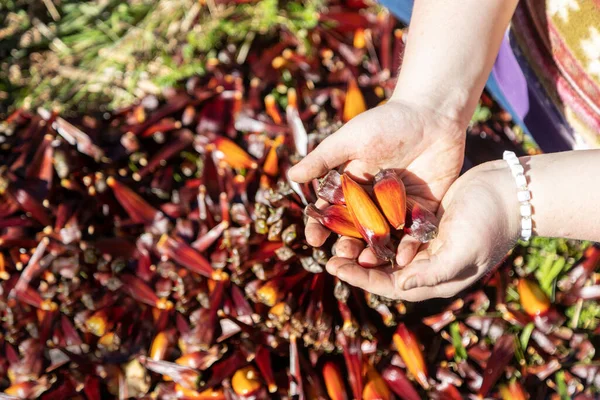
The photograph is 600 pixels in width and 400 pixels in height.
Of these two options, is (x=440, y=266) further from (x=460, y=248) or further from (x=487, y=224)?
(x=487, y=224)

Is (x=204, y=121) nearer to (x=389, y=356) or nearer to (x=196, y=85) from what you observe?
(x=196, y=85)

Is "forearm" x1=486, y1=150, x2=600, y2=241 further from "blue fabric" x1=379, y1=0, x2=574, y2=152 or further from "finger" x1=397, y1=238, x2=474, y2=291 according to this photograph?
"blue fabric" x1=379, y1=0, x2=574, y2=152

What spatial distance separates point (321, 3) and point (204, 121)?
2.98 feet

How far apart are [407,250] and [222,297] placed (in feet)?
2.52

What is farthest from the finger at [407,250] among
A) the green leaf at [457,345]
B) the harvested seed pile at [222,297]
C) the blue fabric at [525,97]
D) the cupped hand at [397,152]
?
the blue fabric at [525,97]

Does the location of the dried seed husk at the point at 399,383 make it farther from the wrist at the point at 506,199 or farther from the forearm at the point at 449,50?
the forearm at the point at 449,50

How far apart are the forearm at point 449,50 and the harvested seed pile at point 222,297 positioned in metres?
0.52

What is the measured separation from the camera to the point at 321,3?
2703 millimetres

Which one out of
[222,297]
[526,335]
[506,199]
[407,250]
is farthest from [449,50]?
[222,297]

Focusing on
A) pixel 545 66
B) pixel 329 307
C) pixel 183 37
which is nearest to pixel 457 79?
pixel 545 66

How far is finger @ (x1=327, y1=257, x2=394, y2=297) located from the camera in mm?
1332

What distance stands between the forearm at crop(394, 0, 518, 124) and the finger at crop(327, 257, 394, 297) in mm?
551

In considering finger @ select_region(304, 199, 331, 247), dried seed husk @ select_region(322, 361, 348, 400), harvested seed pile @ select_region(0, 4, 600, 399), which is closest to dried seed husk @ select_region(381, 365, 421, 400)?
harvested seed pile @ select_region(0, 4, 600, 399)

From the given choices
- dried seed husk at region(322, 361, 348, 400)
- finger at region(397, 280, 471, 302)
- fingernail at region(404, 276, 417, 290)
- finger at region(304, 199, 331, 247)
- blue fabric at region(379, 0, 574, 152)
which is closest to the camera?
fingernail at region(404, 276, 417, 290)
